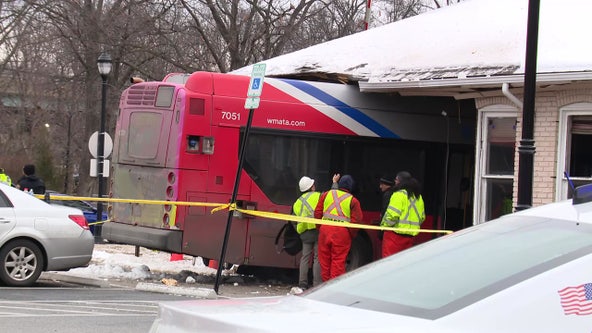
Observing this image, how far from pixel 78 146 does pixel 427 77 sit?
35.9m

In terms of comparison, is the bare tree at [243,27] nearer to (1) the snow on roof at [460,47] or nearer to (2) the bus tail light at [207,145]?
(1) the snow on roof at [460,47]

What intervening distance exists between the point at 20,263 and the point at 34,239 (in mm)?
385

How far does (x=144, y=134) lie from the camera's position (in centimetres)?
1438

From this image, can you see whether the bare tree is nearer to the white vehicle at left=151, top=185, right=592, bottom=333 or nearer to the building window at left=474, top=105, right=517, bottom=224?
the building window at left=474, top=105, right=517, bottom=224

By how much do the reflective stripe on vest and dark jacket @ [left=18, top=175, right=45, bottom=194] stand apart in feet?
25.6

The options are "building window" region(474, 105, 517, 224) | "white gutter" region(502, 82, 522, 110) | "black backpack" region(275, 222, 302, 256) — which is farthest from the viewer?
"building window" region(474, 105, 517, 224)

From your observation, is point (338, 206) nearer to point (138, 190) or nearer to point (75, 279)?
point (138, 190)

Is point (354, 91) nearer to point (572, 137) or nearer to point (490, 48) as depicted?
point (490, 48)

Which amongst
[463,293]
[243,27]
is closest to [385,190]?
[463,293]

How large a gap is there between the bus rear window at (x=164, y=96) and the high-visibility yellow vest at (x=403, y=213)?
12.3ft

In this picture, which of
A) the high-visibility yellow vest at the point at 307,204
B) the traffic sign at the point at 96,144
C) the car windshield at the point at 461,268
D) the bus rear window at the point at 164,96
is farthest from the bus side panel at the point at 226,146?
the car windshield at the point at 461,268

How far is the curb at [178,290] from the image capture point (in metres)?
12.5

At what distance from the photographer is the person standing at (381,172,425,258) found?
1316 centimetres

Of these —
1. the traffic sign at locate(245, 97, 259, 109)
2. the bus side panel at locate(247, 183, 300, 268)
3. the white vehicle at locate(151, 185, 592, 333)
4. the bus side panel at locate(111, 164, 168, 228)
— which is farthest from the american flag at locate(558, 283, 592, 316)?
the bus side panel at locate(111, 164, 168, 228)
